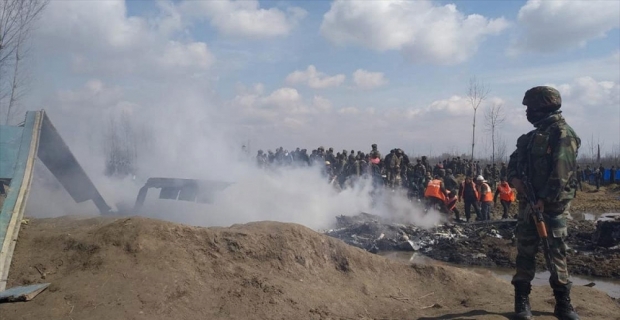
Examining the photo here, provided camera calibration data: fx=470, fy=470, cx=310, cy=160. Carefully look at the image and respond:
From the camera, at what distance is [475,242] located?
1194 cm

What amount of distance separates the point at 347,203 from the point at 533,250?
11.7 m

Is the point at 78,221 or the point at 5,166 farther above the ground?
the point at 5,166

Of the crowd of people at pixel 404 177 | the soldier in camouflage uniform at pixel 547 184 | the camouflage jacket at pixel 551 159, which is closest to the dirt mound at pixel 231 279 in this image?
the soldier in camouflage uniform at pixel 547 184

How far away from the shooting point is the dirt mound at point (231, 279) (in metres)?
4.11

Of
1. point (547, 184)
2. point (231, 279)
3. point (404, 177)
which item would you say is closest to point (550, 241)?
point (547, 184)

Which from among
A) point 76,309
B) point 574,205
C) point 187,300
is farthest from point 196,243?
point 574,205

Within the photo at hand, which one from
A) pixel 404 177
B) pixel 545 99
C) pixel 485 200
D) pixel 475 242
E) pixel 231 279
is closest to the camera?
pixel 545 99

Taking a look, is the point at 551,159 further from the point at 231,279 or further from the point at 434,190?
the point at 434,190

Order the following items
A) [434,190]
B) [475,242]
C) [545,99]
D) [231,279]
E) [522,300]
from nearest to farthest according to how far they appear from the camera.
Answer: [522,300], [545,99], [231,279], [475,242], [434,190]

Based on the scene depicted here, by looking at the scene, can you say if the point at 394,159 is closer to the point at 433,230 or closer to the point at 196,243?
the point at 433,230

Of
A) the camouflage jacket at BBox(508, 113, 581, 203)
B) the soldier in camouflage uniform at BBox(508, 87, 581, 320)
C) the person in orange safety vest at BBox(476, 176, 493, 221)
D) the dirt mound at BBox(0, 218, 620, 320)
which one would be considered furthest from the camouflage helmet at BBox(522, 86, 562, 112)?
the person in orange safety vest at BBox(476, 176, 493, 221)

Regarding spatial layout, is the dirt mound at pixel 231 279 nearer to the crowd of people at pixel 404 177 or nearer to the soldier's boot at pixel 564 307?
the soldier's boot at pixel 564 307

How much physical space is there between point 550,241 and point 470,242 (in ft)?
26.5

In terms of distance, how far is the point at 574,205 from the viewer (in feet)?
84.0
